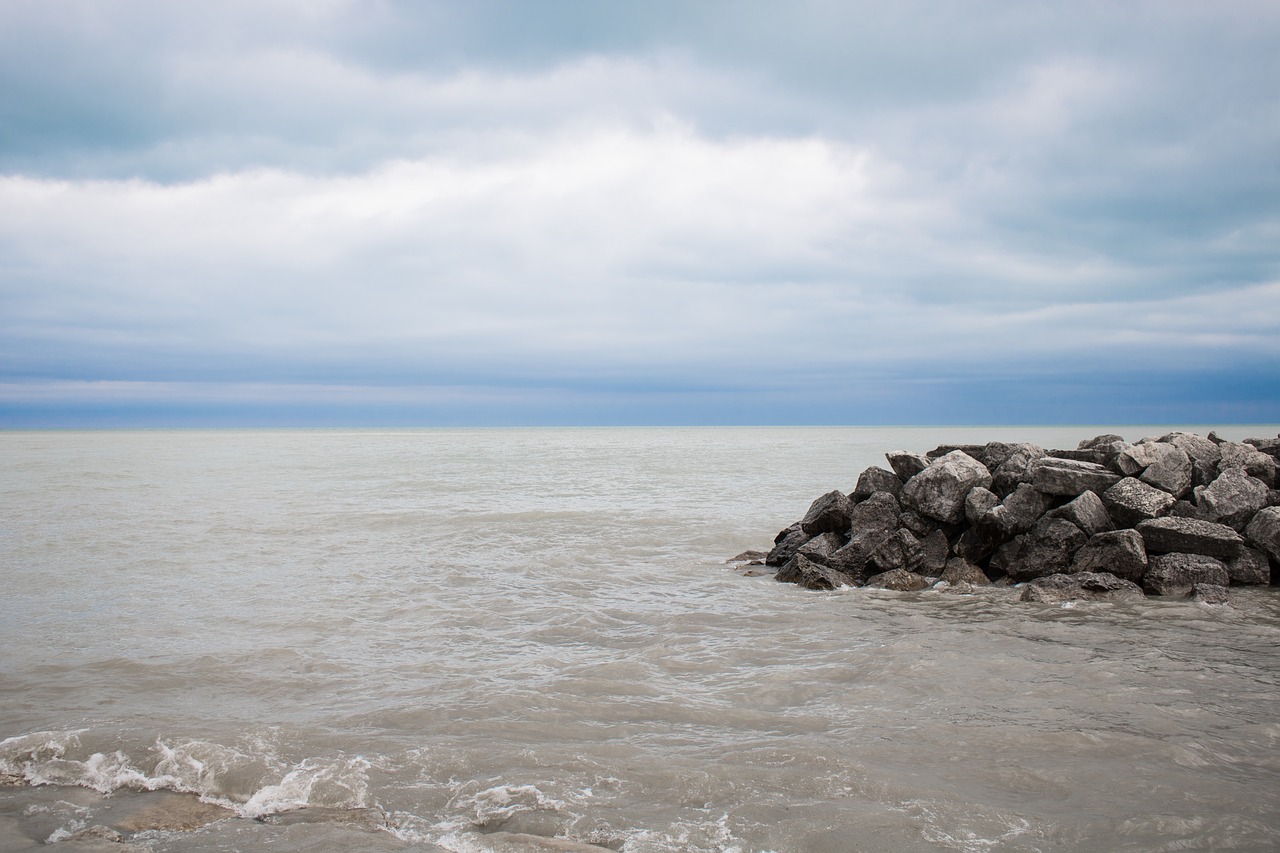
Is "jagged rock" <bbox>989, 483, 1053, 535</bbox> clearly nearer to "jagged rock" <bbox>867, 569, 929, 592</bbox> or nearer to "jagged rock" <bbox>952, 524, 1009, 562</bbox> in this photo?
"jagged rock" <bbox>952, 524, 1009, 562</bbox>

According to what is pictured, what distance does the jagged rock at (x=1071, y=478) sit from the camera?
1376cm

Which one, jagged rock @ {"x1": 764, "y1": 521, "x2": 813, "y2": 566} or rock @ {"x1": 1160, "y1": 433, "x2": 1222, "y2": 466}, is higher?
rock @ {"x1": 1160, "y1": 433, "x2": 1222, "y2": 466}

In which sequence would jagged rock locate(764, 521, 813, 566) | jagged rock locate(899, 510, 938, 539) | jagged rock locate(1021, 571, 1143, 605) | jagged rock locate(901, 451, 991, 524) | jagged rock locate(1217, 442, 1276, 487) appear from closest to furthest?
jagged rock locate(1021, 571, 1143, 605)
jagged rock locate(1217, 442, 1276, 487)
jagged rock locate(901, 451, 991, 524)
jagged rock locate(899, 510, 938, 539)
jagged rock locate(764, 521, 813, 566)

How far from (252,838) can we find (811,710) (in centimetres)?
469

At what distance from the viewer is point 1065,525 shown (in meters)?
13.3

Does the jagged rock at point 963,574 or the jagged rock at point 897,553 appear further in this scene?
the jagged rock at point 897,553

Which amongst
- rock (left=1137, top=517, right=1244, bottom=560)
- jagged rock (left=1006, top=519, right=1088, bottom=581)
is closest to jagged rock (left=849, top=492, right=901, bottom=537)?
jagged rock (left=1006, top=519, right=1088, bottom=581)

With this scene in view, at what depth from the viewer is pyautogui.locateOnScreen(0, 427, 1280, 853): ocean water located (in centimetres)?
506

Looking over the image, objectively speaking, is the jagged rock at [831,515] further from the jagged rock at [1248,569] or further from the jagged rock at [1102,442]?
the jagged rock at [1248,569]

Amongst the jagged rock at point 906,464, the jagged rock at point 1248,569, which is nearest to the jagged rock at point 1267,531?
the jagged rock at point 1248,569

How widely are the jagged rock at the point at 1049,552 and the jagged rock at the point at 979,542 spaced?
1.83 ft

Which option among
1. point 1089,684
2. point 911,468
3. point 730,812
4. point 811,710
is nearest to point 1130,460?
point 911,468

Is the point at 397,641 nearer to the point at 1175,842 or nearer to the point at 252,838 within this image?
the point at 252,838

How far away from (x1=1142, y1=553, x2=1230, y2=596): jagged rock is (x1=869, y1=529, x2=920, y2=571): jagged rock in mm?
3546
